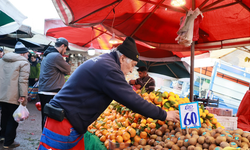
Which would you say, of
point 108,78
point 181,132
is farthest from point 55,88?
point 181,132

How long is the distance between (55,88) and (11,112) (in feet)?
3.52

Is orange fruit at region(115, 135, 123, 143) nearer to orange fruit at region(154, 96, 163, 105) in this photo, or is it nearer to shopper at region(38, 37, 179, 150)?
shopper at region(38, 37, 179, 150)

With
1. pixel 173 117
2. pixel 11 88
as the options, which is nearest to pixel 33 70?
pixel 11 88

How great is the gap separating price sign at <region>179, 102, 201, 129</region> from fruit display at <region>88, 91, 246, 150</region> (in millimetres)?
75

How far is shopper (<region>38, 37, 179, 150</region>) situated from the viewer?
1495mm

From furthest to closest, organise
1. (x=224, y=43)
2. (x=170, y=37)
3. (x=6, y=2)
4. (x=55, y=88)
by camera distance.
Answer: (x=170, y=37) < (x=224, y=43) < (x=55, y=88) < (x=6, y=2)

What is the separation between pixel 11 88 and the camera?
3.54 metres

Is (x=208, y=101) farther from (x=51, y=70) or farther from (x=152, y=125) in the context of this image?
(x=51, y=70)

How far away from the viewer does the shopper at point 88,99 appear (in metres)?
1.50

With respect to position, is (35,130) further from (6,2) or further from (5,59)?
(6,2)

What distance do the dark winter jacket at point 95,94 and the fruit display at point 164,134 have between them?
0.33 meters

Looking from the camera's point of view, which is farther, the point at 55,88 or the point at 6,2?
the point at 55,88

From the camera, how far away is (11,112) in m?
3.58

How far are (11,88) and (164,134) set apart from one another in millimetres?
3163
